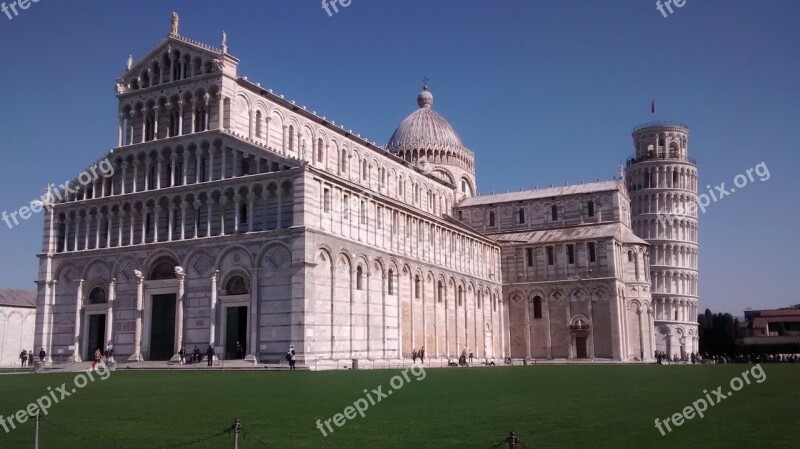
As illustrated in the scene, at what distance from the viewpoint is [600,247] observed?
214 feet

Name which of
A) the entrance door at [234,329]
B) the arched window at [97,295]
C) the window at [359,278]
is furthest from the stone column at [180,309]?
the window at [359,278]

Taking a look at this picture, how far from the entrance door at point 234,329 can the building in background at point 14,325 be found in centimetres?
3016

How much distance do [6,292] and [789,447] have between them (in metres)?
69.9

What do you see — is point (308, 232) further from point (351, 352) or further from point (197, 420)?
point (197, 420)

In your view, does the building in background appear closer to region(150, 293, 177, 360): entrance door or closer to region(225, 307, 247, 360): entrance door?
region(150, 293, 177, 360): entrance door

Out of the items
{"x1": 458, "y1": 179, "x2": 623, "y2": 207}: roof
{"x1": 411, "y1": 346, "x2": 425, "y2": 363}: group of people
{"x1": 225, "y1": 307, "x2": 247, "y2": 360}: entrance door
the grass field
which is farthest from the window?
{"x1": 458, "y1": 179, "x2": 623, "y2": 207}: roof

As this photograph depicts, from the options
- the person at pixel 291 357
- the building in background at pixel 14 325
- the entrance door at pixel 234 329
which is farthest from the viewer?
the building in background at pixel 14 325

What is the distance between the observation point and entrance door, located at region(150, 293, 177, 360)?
143 feet

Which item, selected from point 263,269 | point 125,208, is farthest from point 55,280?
point 263,269

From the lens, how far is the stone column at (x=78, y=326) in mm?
45844

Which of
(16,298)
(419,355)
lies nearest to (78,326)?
(419,355)

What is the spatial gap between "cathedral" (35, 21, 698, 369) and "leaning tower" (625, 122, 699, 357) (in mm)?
27091

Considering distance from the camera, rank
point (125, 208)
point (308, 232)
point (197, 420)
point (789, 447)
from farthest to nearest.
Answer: point (125, 208), point (308, 232), point (197, 420), point (789, 447)

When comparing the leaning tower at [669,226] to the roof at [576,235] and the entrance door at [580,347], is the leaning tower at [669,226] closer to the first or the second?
the roof at [576,235]
